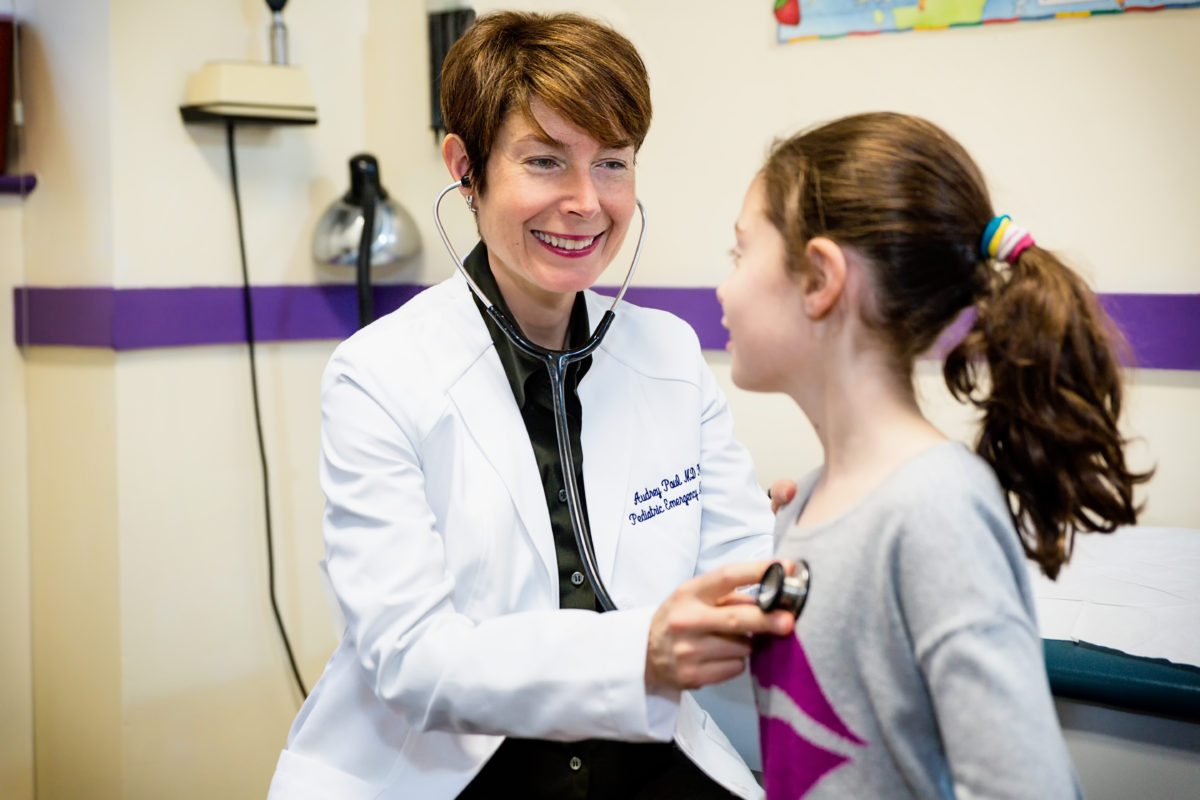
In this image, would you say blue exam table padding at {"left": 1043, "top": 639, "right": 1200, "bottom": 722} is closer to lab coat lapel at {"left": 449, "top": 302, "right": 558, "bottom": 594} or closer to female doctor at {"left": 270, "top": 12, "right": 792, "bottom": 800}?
female doctor at {"left": 270, "top": 12, "right": 792, "bottom": 800}

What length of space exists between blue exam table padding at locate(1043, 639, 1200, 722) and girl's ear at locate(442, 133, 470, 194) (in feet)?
2.82

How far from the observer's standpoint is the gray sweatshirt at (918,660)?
0.65m

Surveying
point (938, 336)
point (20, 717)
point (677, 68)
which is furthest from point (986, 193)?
point (20, 717)

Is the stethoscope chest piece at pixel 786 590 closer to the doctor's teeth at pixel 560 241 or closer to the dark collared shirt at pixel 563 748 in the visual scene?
the dark collared shirt at pixel 563 748

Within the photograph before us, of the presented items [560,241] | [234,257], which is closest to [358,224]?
[234,257]

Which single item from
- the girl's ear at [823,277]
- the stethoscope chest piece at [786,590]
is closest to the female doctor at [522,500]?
the stethoscope chest piece at [786,590]

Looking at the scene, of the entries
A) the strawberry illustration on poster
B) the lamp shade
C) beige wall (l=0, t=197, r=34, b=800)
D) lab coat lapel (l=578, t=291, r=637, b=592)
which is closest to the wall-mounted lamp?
the lamp shade

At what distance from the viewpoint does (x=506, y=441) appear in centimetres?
116

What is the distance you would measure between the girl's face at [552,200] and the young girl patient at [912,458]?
0.37 meters

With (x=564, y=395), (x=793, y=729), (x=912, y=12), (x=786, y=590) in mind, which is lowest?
(x=793, y=729)

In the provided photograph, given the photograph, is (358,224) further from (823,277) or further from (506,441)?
(823,277)

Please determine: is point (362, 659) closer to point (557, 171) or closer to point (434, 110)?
point (557, 171)

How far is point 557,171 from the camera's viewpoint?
1204 mm

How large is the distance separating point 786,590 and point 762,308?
8.9 inches
